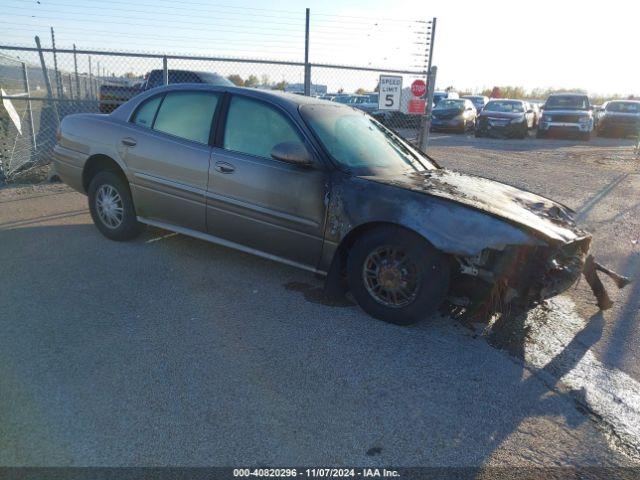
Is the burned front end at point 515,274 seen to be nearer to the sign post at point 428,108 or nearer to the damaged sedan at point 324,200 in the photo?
the damaged sedan at point 324,200

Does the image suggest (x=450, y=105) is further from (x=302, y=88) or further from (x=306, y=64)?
(x=306, y=64)

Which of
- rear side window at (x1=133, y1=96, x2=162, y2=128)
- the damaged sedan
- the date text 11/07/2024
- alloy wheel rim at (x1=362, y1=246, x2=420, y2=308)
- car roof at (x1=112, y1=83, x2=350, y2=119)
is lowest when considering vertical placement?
Result: the date text 11/07/2024

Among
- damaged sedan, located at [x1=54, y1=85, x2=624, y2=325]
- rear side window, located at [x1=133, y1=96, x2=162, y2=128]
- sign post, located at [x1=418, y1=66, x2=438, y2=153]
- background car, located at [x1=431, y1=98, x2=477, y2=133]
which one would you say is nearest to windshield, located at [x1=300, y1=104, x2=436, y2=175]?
damaged sedan, located at [x1=54, y1=85, x2=624, y2=325]

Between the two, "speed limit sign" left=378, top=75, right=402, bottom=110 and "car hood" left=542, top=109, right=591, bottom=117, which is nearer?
"speed limit sign" left=378, top=75, right=402, bottom=110

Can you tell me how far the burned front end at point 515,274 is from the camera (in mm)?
3400

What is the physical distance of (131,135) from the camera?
5.02m

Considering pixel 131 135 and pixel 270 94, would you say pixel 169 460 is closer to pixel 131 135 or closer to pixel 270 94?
pixel 270 94

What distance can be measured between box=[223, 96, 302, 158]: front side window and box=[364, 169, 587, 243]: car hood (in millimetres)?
897

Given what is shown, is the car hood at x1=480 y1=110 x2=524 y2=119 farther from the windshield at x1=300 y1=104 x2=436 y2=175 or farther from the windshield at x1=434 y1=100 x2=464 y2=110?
the windshield at x1=300 y1=104 x2=436 y2=175

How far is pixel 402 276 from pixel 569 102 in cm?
2114

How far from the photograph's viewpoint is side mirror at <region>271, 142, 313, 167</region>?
397cm

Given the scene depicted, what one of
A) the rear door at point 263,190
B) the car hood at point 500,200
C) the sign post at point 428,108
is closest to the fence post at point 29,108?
the rear door at point 263,190

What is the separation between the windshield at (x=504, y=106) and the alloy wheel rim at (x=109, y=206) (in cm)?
1942

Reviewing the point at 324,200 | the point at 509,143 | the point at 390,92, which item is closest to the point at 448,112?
the point at 509,143
